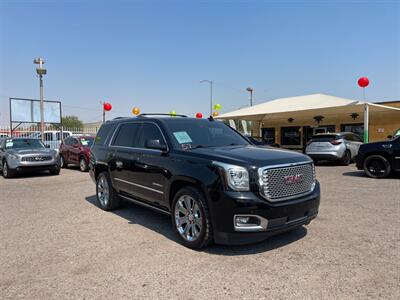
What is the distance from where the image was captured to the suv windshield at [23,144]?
13.1m

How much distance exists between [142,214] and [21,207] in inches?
115

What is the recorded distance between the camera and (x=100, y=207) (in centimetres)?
689

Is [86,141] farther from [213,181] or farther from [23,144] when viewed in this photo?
[213,181]

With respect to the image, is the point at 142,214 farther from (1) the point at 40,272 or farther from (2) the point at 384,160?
(2) the point at 384,160

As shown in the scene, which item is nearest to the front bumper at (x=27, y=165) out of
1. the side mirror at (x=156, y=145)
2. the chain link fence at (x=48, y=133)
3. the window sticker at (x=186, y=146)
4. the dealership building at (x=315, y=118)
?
the side mirror at (x=156, y=145)

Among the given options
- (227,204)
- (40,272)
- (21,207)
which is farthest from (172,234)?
(21,207)

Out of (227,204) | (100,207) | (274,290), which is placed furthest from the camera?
(100,207)

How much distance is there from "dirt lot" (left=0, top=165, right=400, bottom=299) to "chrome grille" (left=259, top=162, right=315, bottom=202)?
747mm

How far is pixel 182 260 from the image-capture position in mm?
3957

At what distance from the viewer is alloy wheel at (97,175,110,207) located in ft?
21.9

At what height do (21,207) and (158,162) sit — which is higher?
(158,162)

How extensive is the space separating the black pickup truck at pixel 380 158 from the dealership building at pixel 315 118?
23.4 feet

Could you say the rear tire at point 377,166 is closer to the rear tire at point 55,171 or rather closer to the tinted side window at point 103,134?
the tinted side window at point 103,134

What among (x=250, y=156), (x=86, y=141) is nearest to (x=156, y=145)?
(x=250, y=156)
